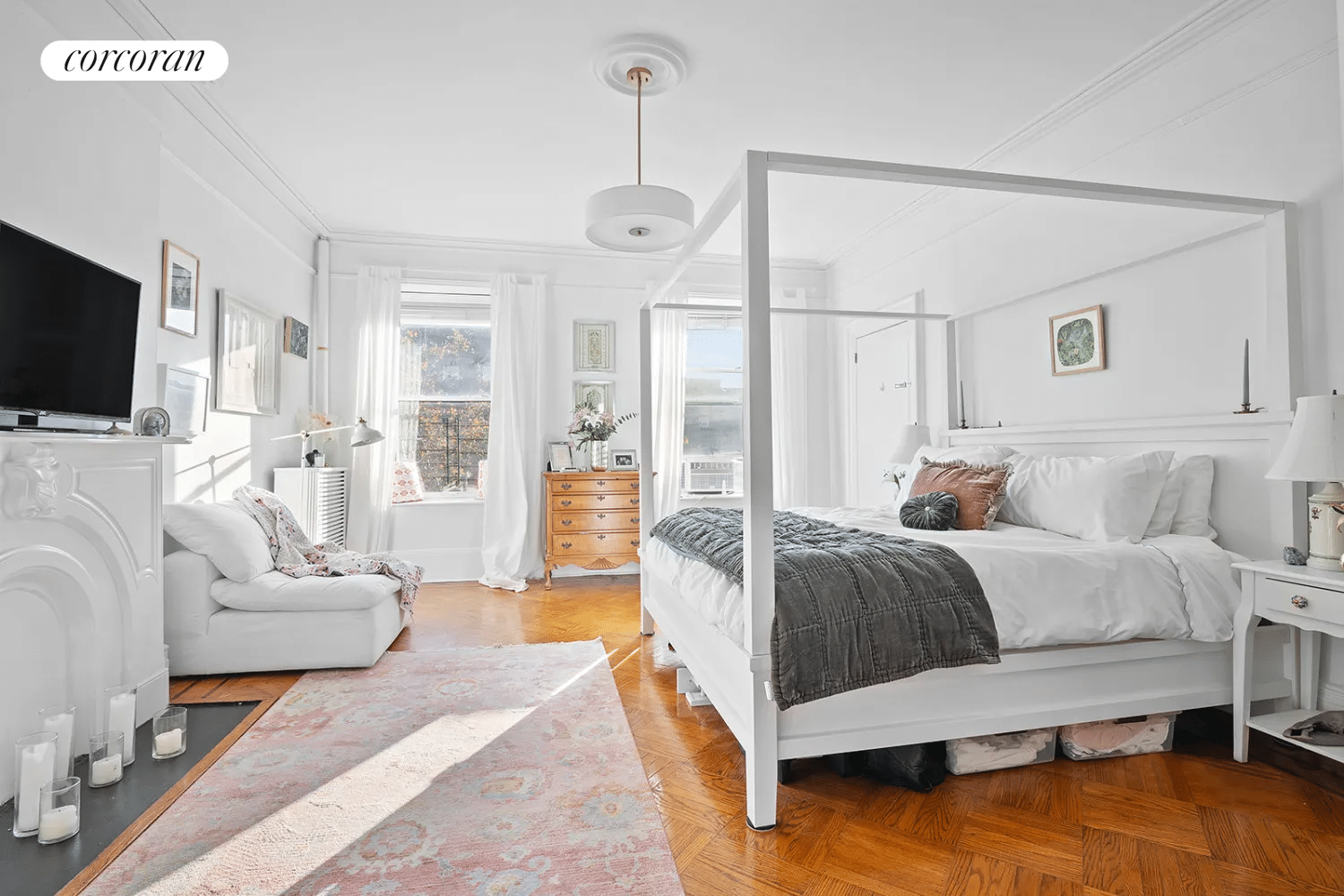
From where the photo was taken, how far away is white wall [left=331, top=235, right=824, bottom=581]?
5.50m

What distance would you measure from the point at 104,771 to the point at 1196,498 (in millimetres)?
3998

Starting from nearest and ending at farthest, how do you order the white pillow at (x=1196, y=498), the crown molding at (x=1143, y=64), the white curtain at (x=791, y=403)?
the crown molding at (x=1143, y=64) → the white pillow at (x=1196, y=498) → the white curtain at (x=791, y=403)

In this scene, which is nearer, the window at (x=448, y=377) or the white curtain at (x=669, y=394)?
the window at (x=448, y=377)

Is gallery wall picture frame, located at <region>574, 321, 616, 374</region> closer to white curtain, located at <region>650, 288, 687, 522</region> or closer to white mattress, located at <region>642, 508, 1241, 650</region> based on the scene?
white curtain, located at <region>650, 288, 687, 522</region>

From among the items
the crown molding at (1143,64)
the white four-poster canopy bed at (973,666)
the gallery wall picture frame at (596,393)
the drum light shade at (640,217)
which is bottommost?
the white four-poster canopy bed at (973,666)

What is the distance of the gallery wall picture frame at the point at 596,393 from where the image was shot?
589cm

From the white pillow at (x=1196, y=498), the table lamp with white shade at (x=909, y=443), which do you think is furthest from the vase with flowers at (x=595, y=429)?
the white pillow at (x=1196, y=498)

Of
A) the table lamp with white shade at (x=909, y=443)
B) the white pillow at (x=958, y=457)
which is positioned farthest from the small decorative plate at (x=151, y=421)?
the table lamp with white shade at (x=909, y=443)

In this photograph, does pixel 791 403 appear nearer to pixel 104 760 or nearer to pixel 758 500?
pixel 758 500

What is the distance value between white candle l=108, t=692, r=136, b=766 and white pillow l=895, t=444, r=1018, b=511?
3240 mm

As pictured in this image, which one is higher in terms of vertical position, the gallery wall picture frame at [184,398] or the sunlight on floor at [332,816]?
the gallery wall picture frame at [184,398]

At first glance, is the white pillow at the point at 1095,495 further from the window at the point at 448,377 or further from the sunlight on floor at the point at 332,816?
the window at the point at 448,377

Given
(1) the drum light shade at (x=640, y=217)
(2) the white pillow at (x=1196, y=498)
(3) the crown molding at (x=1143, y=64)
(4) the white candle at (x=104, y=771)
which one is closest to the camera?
(4) the white candle at (x=104, y=771)

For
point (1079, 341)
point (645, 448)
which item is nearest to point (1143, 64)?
point (1079, 341)
